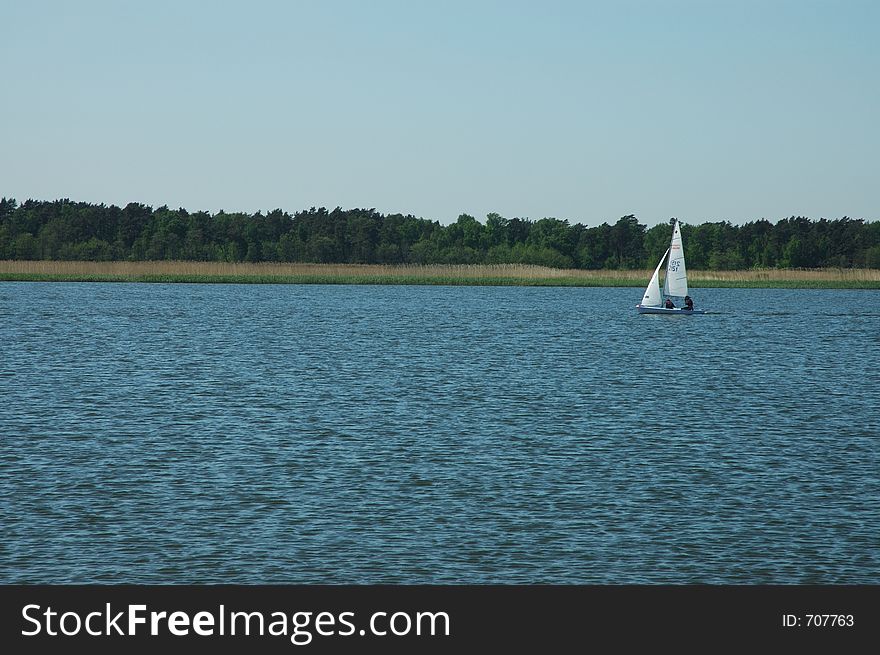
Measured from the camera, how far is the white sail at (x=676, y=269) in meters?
77.0

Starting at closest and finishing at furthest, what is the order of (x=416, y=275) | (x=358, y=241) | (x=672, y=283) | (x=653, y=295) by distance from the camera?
(x=653, y=295) < (x=672, y=283) < (x=416, y=275) < (x=358, y=241)

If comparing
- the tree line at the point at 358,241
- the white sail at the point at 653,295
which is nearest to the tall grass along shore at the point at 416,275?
the white sail at the point at 653,295

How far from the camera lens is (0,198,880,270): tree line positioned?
17538 cm

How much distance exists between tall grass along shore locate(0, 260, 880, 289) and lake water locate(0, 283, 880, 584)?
5996 centimetres

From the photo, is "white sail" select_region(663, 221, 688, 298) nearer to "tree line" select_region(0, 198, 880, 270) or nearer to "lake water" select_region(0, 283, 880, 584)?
"lake water" select_region(0, 283, 880, 584)

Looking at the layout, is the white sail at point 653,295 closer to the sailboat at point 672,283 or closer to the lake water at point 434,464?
the sailboat at point 672,283

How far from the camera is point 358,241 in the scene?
187375 mm

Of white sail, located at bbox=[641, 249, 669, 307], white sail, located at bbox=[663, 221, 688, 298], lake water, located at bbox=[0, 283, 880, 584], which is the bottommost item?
lake water, located at bbox=[0, 283, 880, 584]

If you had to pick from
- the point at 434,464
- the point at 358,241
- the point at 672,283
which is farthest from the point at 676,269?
the point at 358,241

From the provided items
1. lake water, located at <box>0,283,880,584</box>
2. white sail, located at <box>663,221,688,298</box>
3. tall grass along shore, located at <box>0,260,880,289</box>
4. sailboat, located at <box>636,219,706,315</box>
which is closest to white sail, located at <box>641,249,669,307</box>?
sailboat, located at <box>636,219,706,315</box>

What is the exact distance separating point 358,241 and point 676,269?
373 feet

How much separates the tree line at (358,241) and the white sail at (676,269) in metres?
98.2

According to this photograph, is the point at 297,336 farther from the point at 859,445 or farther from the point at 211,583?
the point at 211,583

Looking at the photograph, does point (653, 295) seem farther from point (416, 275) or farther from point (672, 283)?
point (416, 275)
